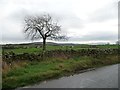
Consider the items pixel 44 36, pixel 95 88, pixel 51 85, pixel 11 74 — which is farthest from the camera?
pixel 44 36

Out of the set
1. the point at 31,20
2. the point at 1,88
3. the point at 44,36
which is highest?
the point at 31,20

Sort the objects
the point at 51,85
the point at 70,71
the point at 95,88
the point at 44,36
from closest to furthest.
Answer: the point at 95,88, the point at 51,85, the point at 70,71, the point at 44,36

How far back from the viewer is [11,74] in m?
15.1

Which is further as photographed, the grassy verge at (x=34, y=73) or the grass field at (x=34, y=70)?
the grass field at (x=34, y=70)

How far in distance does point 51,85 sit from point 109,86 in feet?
11.1

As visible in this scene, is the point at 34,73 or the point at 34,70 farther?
the point at 34,70

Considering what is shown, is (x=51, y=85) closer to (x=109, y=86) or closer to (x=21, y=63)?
(x=109, y=86)

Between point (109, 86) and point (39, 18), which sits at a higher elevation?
point (39, 18)

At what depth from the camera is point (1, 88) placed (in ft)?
40.7

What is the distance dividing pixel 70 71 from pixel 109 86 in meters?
6.01

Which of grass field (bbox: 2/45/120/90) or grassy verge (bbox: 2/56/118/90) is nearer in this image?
grassy verge (bbox: 2/56/118/90)

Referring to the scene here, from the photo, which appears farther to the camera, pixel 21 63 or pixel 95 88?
pixel 21 63

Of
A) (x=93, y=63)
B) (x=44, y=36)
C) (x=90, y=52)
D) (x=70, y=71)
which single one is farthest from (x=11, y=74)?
(x=44, y=36)

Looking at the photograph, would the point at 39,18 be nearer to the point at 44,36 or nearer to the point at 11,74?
the point at 44,36
